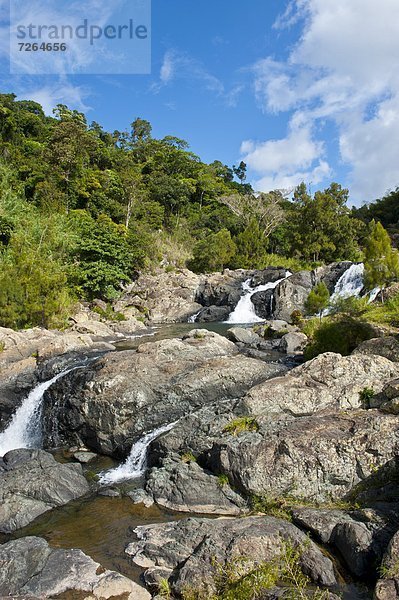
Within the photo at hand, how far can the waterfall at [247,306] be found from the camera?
37219 millimetres

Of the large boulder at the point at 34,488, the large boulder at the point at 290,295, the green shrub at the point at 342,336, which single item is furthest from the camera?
the large boulder at the point at 290,295

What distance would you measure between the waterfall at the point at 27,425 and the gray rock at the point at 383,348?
11.1 meters

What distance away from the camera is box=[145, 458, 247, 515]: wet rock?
9391 mm

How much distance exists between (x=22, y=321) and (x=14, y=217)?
53.1 ft

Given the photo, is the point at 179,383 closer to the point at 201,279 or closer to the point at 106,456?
the point at 106,456

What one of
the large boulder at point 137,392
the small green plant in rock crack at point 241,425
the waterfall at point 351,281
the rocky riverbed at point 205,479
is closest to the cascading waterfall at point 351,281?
the waterfall at point 351,281

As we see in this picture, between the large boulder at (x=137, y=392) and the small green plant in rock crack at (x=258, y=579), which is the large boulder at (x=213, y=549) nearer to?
the small green plant in rock crack at (x=258, y=579)

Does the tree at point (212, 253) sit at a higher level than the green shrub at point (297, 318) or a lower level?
higher

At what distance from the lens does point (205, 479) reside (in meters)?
9.94

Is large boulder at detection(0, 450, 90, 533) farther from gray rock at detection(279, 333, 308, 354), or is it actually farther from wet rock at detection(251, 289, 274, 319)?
wet rock at detection(251, 289, 274, 319)

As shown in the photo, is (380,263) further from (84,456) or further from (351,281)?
(84,456)

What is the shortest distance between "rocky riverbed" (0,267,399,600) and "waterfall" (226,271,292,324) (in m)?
21.0

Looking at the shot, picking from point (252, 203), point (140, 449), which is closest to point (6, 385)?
point (140, 449)

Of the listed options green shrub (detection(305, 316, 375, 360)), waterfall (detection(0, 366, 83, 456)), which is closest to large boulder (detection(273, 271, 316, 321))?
green shrub (detection(305, 316, 375, 360))
